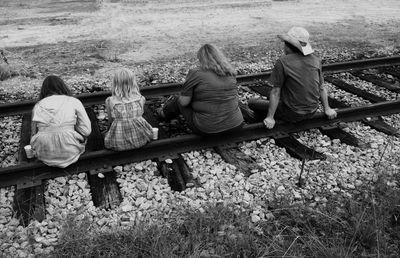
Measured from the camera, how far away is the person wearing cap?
516 cm

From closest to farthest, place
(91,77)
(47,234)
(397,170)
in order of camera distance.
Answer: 1. (47,234)
2. (397,170)
3. (91,77)

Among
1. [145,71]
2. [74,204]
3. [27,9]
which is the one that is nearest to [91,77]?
[145,71]

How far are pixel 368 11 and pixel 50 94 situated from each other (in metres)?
13.7

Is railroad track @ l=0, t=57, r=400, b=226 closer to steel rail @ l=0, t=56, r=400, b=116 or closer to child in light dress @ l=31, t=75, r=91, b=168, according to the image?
steel rail @ l=0, t=56, r=400, b=116

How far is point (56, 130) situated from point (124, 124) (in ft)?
2.52

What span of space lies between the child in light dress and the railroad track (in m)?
0.14

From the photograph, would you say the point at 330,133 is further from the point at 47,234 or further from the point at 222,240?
the point at 47,234

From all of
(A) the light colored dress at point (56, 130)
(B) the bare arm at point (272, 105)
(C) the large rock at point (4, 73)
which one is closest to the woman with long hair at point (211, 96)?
(B) the bare arm at point (272, 105)

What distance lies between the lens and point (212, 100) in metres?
5.06

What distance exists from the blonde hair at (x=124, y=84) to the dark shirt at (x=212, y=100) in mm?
691

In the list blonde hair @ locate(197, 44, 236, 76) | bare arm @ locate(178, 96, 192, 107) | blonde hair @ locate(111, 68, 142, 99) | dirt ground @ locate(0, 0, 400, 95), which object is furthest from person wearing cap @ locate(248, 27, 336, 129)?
dirt ground @ locate(0, 0, 400, 95)

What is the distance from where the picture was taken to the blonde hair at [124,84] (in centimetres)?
459

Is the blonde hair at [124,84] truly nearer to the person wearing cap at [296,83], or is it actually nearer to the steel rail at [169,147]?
the steel rail at [169,147]

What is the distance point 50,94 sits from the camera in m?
4.52
